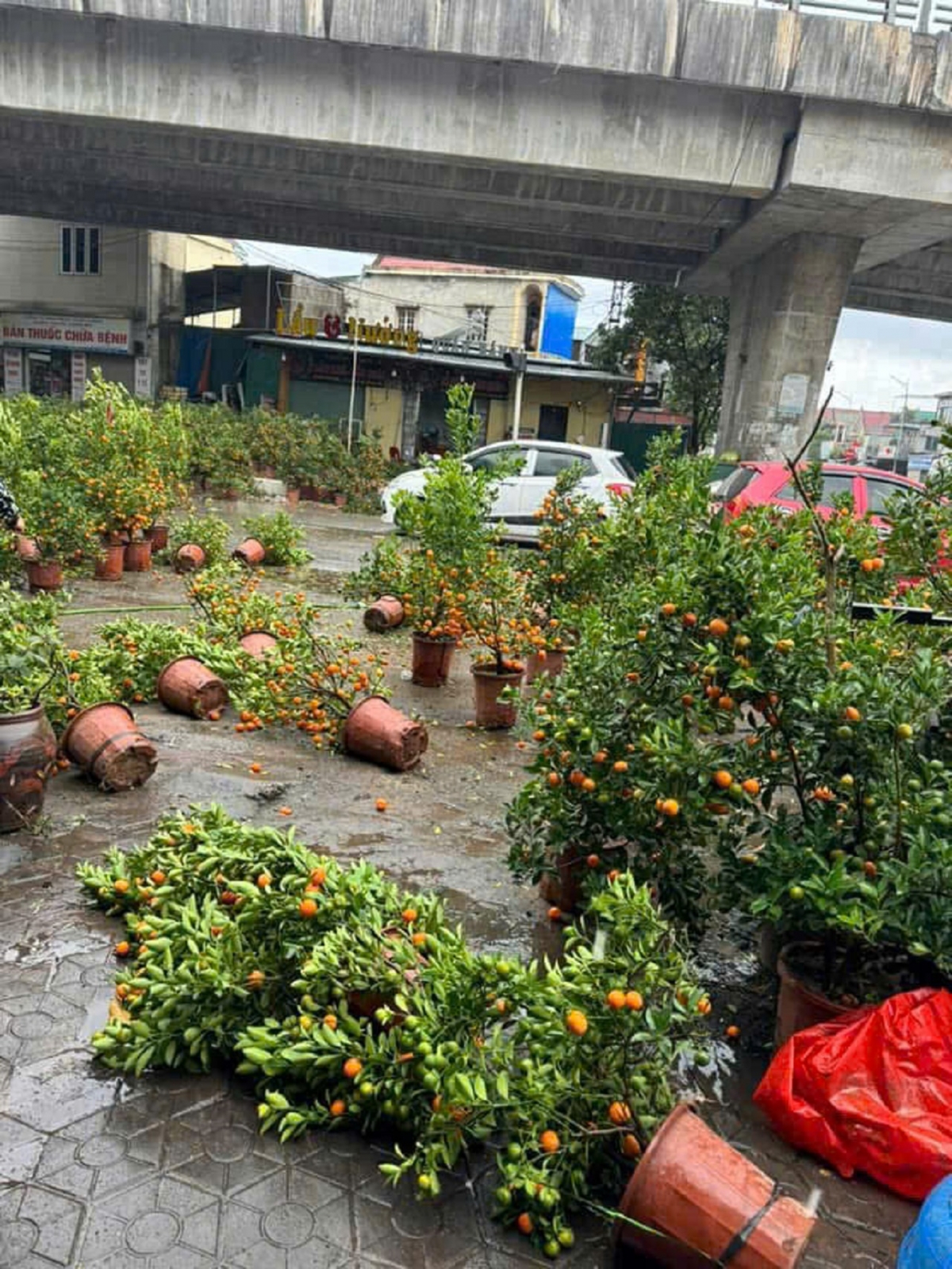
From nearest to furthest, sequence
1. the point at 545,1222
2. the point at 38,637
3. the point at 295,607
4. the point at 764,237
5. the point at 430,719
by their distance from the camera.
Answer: the point at 545,1222
the point at 38,637
the point at 295,607
the point at 430,719
the point at 764,237

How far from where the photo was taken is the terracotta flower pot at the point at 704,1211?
2037 mm

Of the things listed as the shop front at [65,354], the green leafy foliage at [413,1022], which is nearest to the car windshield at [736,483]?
the green leafy foliage at [413,1022]

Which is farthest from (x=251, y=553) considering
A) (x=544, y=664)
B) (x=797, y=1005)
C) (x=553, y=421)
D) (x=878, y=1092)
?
(x=553, y=421)

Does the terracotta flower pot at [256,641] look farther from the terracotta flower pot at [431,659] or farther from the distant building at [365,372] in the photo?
the distant building at [365,372]

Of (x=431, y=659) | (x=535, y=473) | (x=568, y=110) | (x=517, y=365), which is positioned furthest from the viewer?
(x=517, y=365)

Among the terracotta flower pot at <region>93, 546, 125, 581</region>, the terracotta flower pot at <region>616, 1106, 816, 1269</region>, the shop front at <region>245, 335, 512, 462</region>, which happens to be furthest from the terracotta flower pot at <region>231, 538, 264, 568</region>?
the shop front at <region>245, 335, 512, 462</region>

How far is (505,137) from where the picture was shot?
13.0m

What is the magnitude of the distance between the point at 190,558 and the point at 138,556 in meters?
0.78

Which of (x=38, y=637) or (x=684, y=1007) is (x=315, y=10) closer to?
(x=38, y=637)

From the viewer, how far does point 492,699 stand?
621 centimetres

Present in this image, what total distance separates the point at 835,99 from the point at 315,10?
7.14 meters

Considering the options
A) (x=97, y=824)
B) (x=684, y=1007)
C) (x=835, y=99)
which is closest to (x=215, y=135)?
(x=835, y=99)

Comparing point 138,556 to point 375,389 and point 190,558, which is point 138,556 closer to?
point 190,558

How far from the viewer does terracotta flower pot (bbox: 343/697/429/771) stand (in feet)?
17.1
